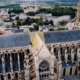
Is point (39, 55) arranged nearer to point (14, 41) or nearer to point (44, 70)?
point (44, 70)

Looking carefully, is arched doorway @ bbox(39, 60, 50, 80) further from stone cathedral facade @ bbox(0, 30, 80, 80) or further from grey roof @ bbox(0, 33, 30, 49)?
grey roof @ bbox(0, 33, 30, 49)

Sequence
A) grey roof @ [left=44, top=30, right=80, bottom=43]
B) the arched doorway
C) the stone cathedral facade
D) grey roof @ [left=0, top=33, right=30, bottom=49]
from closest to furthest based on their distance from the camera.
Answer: the arched doorway
the stone cathedral facade
grey roof @ [left=0, top=33, right=30, bottom=49]
grey roof @ [left=44, top=30, right=80, bottom=43]

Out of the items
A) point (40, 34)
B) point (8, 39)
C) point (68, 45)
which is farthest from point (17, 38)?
point (68, 45)

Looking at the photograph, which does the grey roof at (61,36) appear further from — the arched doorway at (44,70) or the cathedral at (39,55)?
the arched doorway at (44,70)

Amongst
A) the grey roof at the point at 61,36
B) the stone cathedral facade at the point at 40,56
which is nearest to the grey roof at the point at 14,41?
the stone cathedral facade at the point at 40,56

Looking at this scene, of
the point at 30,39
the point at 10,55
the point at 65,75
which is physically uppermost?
the point at 30,39

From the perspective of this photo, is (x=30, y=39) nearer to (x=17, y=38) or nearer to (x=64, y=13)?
(x=17, y=38)

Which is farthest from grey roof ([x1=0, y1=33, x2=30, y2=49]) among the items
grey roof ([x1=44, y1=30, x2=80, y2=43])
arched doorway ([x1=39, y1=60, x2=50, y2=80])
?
arched doorway ([x1=39, y1=60, x2=50, y2=80])
